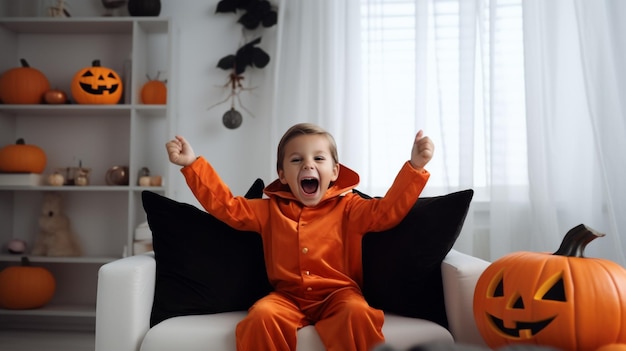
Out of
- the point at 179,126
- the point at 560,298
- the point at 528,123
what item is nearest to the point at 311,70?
the point at 179,126

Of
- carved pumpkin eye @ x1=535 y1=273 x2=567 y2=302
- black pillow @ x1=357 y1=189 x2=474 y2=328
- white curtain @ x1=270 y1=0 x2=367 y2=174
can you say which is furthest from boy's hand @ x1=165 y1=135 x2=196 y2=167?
white curtain @ x1=270 y1=0 x2=367 y2=174

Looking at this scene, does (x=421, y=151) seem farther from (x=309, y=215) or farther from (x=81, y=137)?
(x=81, y=137)

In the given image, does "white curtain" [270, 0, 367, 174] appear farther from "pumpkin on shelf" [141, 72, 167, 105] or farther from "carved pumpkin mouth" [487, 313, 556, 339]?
"carved pumpkin mouth" [487, 313, 556, 339]

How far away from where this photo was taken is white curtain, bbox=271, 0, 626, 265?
2.92 m

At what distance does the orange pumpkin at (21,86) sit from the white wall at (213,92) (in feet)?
1.54

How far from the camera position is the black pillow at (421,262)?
179 cm

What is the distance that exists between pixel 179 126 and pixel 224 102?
30cm

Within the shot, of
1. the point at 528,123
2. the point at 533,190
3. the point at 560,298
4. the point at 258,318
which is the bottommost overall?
the point at 258,318

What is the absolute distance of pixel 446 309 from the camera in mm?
1757

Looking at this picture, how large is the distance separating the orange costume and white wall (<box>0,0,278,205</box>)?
1.35 m

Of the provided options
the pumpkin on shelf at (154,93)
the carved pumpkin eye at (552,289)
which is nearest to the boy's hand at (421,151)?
the carved pumpkin eye at (552,289)

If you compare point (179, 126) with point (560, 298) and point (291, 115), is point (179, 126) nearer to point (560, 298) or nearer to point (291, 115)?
point (291, 115)

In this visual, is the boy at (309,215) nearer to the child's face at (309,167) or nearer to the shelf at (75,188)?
the child's face at (309,167)

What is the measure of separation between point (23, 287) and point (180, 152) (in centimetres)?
172
